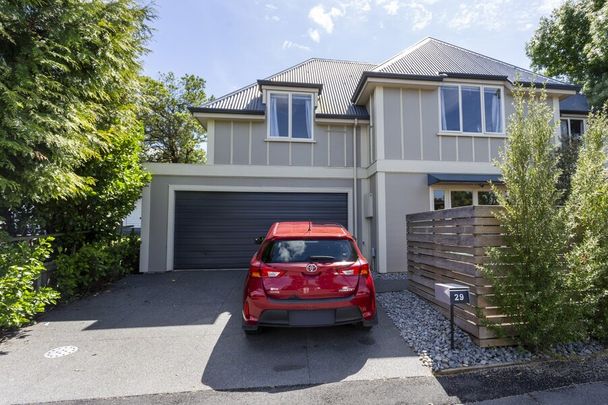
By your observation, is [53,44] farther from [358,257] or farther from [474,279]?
[474,279]

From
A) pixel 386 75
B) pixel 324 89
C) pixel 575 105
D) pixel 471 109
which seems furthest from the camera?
pixel 575 105

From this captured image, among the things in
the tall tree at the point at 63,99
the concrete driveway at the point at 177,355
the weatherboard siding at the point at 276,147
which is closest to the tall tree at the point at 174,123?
the weatherboard siding at the point at 276,147

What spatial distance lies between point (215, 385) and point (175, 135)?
61.9 ft

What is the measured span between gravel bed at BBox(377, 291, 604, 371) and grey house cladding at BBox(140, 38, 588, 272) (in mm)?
3529

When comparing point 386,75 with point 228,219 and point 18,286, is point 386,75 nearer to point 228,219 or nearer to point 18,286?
point 228,219

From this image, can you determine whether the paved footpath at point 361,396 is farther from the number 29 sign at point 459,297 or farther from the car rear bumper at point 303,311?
the number 29 sign at point 459,297

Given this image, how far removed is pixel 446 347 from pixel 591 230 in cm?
249

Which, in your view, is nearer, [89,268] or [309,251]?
[309,251]

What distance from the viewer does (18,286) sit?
14.0 ft

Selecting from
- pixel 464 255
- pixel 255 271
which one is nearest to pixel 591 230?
pixel 464 255

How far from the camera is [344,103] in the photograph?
1062 cm

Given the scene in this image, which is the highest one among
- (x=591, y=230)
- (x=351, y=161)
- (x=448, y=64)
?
(x=448, y=64)

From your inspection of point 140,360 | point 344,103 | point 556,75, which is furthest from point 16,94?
point 556,75

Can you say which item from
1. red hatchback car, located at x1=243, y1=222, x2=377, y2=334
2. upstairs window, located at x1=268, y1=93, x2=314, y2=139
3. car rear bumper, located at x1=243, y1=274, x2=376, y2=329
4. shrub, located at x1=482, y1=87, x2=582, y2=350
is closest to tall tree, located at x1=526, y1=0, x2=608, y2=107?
upstairs window, located at x1=268, y1=93, x2=314, y2=139
